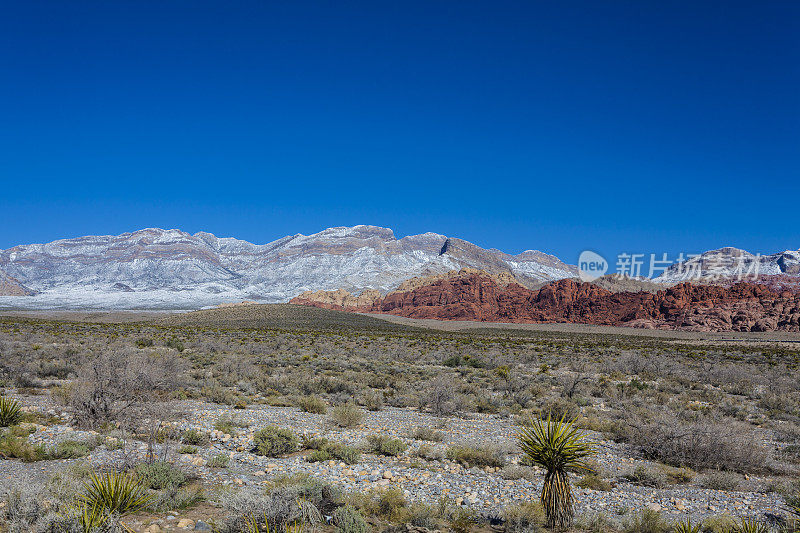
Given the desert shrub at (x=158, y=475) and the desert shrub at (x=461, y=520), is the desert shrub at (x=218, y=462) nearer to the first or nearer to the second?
the desert shrub at (x=158, y=475)

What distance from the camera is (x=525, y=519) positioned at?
603cm

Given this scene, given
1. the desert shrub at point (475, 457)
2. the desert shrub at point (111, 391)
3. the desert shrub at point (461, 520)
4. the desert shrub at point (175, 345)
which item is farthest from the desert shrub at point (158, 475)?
the desert shrub at point (175, 345)

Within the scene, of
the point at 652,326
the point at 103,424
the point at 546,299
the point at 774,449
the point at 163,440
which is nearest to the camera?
the point at 163,440

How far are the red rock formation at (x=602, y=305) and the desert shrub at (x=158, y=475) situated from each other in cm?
9606

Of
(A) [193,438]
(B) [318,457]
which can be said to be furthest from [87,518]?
(A) [193,438]

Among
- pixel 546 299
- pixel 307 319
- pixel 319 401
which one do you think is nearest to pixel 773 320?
pixel 546 299

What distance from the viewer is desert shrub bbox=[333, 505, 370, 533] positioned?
18.0 ft

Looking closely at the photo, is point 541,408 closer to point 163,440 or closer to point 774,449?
point 774,449

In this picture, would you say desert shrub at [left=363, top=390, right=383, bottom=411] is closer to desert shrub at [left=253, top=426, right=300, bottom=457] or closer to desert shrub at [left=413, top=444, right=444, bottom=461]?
desert shrub at [left=253, top=426, right=300, bottom=457]

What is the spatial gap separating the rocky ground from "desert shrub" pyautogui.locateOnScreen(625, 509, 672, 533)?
2.12ft

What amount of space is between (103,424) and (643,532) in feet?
33.6

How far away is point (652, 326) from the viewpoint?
90.1 metres

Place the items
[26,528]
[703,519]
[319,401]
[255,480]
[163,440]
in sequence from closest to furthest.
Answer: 1. [26,528]
2. [703,519]
3. [255,480]
4. [163,440]
5. [319,401]

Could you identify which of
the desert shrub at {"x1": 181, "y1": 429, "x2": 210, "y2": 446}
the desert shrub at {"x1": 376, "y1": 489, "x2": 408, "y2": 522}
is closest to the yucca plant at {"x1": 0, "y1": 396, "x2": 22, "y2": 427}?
the desert shrub at {"x1": 181, "y1": 429, "x2": 210, "y2": 446}
